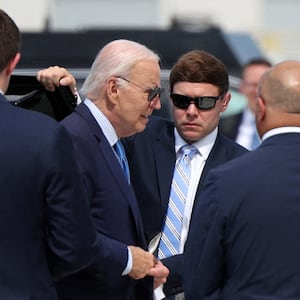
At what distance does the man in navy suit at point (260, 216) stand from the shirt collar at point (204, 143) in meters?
0.84

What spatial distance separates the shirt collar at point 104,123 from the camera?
13.2ft

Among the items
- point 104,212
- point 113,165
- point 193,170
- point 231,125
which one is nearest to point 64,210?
point 104,212

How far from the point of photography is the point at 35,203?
3383mm

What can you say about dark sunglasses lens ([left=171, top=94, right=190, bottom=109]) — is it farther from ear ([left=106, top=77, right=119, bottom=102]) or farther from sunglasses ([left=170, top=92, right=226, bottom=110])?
ear ([left=106, top=77, right=119, bottom=102])

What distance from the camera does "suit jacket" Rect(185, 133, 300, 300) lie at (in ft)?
11.5

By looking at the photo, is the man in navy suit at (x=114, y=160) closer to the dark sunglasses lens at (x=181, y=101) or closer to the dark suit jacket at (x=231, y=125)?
the dark sunglasses lens at (x=181, y=101)

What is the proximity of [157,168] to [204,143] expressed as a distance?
25 centimetres

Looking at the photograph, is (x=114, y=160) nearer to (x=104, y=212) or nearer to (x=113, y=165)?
(x=113, y=165)

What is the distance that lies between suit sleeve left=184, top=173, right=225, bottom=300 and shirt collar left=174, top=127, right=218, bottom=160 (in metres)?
0.86

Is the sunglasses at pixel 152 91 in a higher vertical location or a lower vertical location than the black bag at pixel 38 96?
higher

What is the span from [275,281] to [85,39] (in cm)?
621

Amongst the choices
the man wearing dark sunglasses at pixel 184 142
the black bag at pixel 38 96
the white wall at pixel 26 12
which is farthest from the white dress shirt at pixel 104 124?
the white wall at pixel 26 12

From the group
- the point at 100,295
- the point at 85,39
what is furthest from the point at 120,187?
the point at 85,39

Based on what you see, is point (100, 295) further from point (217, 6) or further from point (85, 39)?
point (217, 6)
